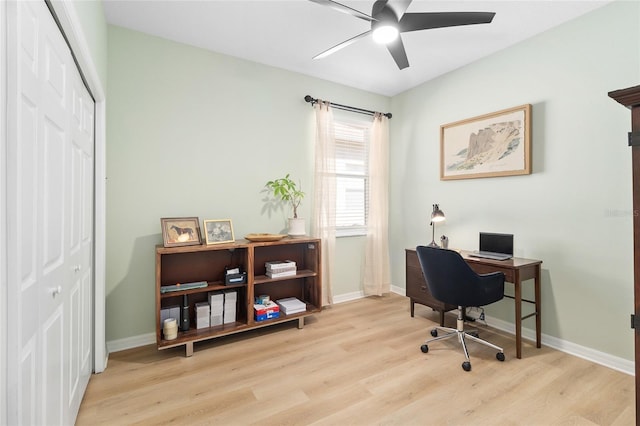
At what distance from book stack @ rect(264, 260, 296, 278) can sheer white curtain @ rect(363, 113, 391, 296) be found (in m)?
1.30

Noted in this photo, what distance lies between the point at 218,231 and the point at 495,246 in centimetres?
261

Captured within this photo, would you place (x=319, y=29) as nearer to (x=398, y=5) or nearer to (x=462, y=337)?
(x=398, y=5)

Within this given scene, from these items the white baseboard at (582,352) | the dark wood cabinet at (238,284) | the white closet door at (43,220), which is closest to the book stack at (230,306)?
the dark wood cabinet at (238,284)

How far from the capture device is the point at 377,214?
13.2ft

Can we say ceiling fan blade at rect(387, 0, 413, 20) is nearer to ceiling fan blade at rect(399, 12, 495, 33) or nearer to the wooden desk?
ceiling fan blade at rect(399, 12, 495, 33)

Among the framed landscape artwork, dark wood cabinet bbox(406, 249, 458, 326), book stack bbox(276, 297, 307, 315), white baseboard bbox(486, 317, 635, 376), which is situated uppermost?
the framed landscape artwork

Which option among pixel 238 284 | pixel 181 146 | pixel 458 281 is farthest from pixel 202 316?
pixel 458 281

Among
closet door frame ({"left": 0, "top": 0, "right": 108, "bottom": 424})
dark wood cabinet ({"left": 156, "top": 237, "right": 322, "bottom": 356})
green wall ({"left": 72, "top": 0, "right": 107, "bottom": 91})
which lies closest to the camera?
closet door frame ({"left": 0, "top": 0, "right": 108, "bottom": 424})

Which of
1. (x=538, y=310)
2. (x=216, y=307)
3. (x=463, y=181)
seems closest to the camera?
(x=538, y=310)

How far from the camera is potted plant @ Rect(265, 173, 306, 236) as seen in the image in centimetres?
324

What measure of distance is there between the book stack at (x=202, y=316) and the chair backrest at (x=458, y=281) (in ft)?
6.41

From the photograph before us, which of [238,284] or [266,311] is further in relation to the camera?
[266,311]

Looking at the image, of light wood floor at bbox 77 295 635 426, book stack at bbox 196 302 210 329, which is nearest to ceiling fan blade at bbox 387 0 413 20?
light wood floor at bbox 77 295 635 426

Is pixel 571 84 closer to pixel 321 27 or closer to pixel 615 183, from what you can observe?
pixel 615 183
